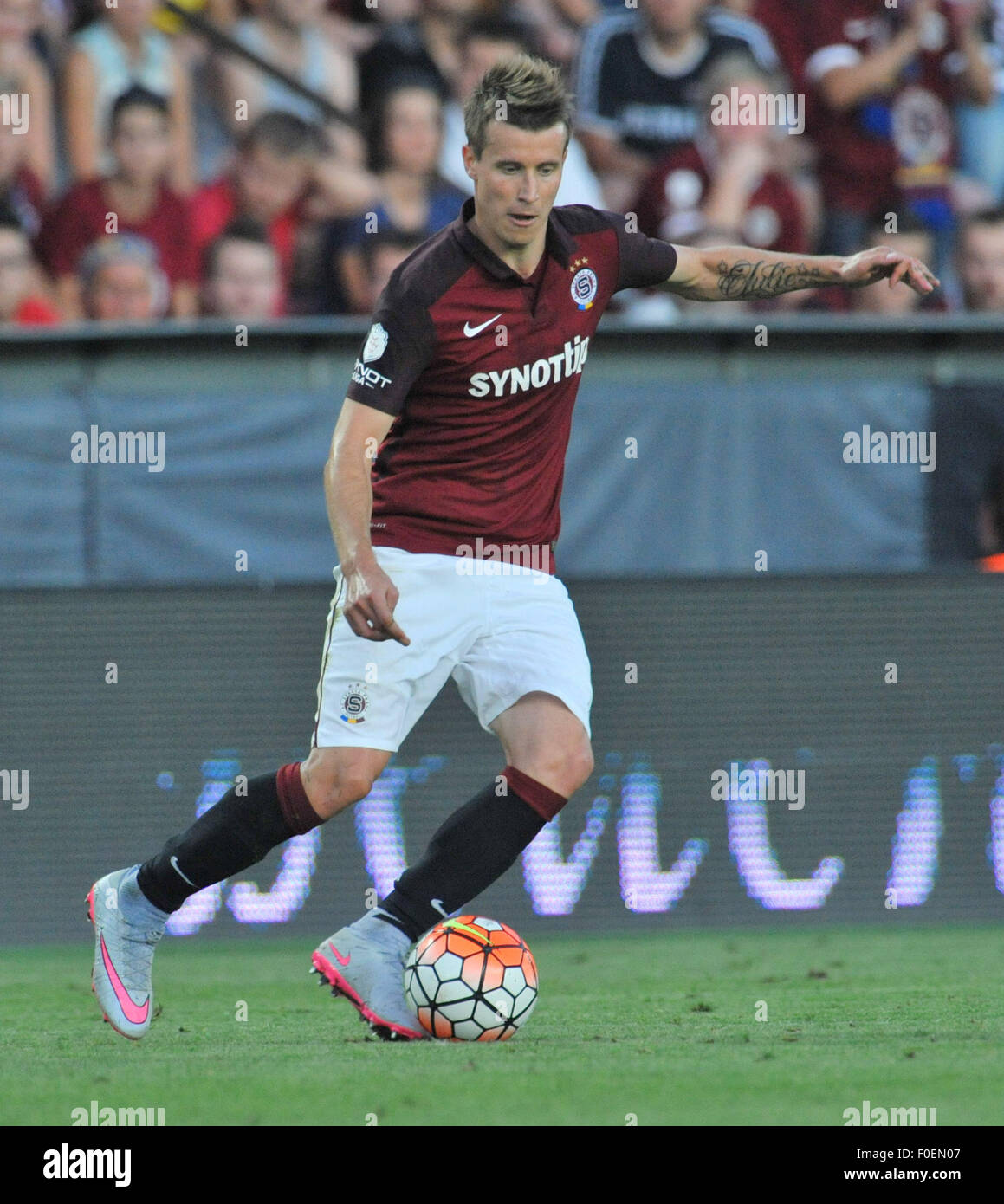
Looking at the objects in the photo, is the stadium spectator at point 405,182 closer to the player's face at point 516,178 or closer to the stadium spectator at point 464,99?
the stadium spectator at point 464,99

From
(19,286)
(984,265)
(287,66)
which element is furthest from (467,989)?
(287,66)

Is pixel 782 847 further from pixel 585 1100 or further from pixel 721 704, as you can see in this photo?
pixel 585 1100

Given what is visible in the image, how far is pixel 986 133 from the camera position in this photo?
34.7 ft

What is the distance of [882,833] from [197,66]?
509 centimetres

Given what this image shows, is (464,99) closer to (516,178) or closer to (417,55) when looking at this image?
(417,55)

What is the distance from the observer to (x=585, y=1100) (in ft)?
13.0

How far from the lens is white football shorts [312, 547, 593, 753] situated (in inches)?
200

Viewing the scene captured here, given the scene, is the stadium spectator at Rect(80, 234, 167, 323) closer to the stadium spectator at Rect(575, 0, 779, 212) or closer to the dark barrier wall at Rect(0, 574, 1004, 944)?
the dark barrier wall at Rect(0, 574, 1004, 944)

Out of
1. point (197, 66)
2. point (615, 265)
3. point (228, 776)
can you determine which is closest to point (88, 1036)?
point (615, 265)

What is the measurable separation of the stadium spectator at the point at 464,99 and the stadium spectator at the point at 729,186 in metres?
0.31

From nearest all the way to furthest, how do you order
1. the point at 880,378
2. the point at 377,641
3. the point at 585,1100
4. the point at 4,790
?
the point at 585,1100 → the point at 377,641 → the point at 4,790 → the point at 880,378

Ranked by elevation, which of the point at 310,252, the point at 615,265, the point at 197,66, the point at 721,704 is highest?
the point at 197,66

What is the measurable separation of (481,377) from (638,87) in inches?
219

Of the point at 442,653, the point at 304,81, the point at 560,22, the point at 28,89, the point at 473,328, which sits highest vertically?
the point at 560,22
